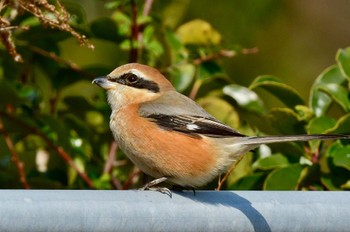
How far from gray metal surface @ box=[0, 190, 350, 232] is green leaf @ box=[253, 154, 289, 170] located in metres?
1.16

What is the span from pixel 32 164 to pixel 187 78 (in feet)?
2.67

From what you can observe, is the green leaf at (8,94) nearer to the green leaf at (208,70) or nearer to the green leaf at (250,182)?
the green leaf at (208,70)

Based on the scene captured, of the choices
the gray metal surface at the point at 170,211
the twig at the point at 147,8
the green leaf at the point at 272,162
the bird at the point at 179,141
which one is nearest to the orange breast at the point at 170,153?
the bird at the point at 179,141

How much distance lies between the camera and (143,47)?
4066mm

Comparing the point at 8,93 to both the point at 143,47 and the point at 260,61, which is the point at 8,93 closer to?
the point at 143,47

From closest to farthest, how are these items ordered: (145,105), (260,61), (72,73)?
(145,105), (72,73), (260,61)

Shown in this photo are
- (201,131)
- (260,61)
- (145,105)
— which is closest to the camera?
(201,131)

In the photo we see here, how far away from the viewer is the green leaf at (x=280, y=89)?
3.70 m

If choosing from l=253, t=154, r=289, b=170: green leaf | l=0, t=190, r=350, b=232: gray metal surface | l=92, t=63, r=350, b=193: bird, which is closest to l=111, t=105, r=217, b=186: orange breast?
l=92, t=63, r=350, b=193: bird

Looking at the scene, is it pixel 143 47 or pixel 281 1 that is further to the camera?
pixel 281 1

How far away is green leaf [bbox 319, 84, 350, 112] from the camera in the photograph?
12.0ft

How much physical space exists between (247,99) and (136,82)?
49cm

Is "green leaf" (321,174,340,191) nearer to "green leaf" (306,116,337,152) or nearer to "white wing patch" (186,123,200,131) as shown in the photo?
"green leaf" (306,116,337,152)

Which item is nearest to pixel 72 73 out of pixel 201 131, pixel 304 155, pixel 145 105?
pixel 145 105
